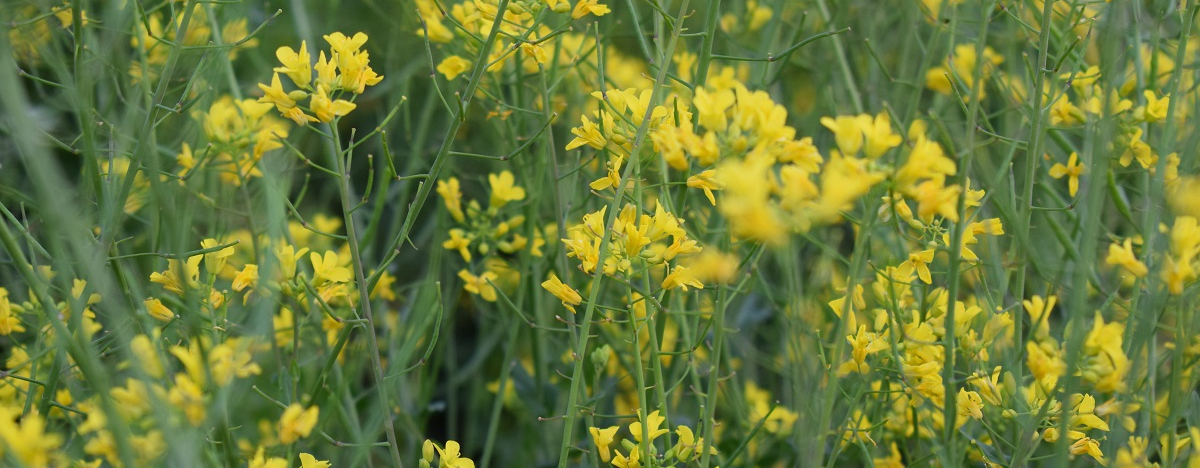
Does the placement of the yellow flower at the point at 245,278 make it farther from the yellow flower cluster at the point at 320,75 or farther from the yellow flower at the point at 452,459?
the yellow flower at the point at 452,459

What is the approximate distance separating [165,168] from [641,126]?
1.31 meters

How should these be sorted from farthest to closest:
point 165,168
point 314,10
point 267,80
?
1. point 314,10
2. point 267,80
3. point 165,168

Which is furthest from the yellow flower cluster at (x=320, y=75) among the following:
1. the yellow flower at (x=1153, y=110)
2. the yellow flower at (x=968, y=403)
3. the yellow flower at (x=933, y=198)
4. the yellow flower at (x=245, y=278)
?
the yellow flower at (x=1153, y=110)

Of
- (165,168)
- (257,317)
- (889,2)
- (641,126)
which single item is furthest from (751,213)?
(889,2)

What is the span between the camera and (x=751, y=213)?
0.87m

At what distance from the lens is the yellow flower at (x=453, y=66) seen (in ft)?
5.42

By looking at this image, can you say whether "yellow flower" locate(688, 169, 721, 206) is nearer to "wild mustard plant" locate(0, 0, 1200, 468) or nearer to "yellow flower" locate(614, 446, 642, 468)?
"wild mustard plant" locate(0, 0, 1200, 468)

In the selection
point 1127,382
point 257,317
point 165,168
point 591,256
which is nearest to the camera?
point 1127,382

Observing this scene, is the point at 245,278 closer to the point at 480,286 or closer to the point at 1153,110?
the point at 480,286

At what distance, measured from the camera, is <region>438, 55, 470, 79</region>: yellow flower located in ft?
5.42

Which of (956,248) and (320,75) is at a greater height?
(320,75)

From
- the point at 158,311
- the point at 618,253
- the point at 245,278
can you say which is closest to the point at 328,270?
the point at 245,278

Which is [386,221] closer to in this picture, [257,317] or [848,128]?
[257,317]

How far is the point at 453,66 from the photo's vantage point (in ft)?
5.48
